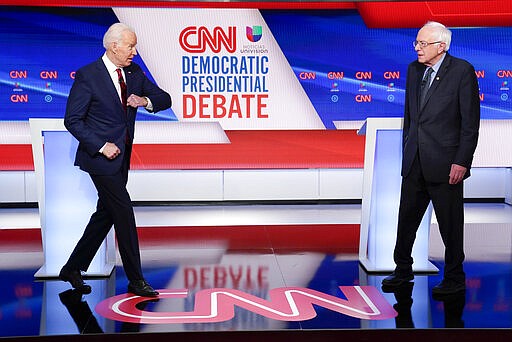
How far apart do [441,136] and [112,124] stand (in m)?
1.64

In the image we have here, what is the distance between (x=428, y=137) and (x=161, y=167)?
14.5 ft

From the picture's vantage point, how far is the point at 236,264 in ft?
15.0

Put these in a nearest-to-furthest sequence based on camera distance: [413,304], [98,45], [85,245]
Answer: [413,304], [85,245], [98,45]

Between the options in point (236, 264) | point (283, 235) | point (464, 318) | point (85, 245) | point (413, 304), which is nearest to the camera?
point (464, 318)

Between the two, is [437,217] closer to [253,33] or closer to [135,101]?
[135,101]

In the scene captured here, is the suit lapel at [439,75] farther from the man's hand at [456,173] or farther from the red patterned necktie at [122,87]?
the red patterned necktie at [122,87]

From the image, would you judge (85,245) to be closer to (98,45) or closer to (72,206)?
(72,206)

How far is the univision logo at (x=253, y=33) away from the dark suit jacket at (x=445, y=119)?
3.89 metres

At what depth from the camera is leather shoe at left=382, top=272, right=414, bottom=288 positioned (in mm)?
3965

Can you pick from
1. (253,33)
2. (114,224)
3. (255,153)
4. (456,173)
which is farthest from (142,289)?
(253,33)

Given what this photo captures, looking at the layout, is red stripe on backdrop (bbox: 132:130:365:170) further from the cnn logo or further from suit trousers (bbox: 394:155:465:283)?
suit trousers (bbox: 394:155:465:283)

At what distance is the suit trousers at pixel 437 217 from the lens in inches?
146

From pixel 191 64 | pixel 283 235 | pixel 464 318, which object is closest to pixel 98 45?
pixel 191 64

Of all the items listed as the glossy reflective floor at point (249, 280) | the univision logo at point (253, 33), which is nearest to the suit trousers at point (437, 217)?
the glossy reflective floor at point (249, 280)
